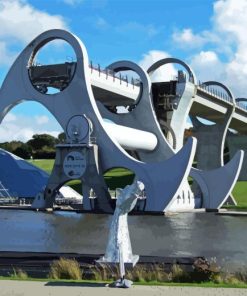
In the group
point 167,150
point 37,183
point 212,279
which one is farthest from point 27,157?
point 212,279

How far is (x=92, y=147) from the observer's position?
147ft

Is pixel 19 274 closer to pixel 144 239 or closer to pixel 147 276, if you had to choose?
pixel 147 276


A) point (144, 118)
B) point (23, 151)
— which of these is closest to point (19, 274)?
point (144, 118)

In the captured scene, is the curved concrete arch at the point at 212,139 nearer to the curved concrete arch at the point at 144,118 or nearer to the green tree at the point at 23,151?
the curved concrete arch at the point at 144,118

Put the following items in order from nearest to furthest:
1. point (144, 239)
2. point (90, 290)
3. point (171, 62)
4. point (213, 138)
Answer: point (90, 290) → point (144, 239) → point (171, 62) → point (213, 138)

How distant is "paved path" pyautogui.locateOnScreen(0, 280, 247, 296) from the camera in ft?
32.5

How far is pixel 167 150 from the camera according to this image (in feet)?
173

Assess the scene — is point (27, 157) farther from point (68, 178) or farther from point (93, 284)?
point (93, 284)

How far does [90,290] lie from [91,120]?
35677mm

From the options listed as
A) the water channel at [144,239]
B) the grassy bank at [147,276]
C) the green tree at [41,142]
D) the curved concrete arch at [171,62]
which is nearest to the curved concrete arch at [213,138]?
the curved concrete arch at [171,62]

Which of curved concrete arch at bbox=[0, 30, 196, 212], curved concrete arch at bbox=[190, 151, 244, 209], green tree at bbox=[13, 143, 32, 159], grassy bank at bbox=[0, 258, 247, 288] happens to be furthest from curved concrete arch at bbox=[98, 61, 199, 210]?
green tree at bbox=[13, 143, 32, 159]

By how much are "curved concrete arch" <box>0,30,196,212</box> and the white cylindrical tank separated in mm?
1169

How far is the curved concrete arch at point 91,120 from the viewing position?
41.9m

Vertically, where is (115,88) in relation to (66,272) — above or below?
above
